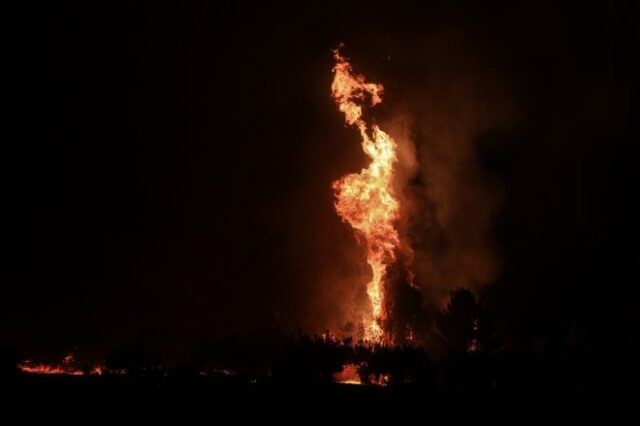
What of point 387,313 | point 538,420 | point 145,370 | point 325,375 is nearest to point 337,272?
point 387,313

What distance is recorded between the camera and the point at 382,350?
24.4 meters

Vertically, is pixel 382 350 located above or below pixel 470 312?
below

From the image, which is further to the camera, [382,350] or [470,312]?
[470,312]

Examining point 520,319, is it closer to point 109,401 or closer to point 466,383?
point 466,383

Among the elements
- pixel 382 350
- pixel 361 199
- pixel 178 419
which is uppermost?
pixel 361 199

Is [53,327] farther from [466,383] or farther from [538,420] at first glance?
[538,420]

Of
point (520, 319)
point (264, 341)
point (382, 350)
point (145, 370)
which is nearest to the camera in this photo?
point (145, 370)

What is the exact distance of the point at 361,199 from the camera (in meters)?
33.5

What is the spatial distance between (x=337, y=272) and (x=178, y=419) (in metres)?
27.1

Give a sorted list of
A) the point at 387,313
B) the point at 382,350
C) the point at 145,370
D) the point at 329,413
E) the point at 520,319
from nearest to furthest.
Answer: the point at 329,413 < the point at 145,370 < the point at 382,350 < the point at 387,313 < the point at 520,319

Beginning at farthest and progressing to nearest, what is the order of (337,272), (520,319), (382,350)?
(337,272)
(520,319)
(382,350)

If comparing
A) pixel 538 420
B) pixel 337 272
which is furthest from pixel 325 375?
pixel 337 272

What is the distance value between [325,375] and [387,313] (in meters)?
11.7

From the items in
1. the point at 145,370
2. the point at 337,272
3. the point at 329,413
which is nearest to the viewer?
the point at 329,413
